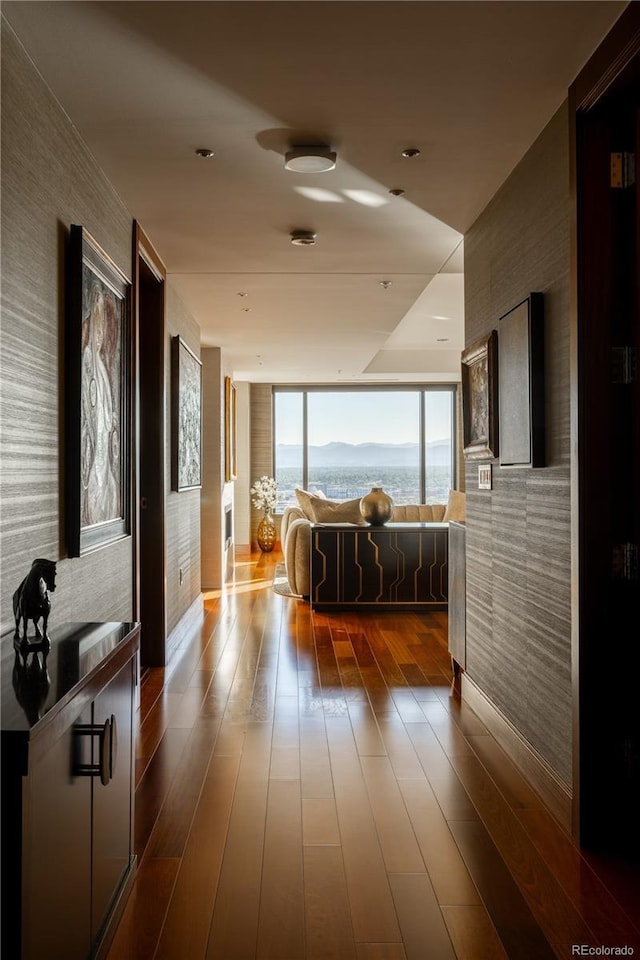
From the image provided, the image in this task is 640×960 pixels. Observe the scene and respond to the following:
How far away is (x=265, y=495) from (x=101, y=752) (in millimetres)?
9617

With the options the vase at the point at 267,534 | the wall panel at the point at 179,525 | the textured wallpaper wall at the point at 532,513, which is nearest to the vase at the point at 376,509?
the wall panel at the point at 179,525

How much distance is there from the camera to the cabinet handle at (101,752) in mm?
1674

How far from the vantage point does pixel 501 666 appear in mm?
3438

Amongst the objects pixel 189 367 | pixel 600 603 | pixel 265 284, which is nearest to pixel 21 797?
pixel 600 603

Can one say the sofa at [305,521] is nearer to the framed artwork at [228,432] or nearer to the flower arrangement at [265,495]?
the framed artwork at [228,432]

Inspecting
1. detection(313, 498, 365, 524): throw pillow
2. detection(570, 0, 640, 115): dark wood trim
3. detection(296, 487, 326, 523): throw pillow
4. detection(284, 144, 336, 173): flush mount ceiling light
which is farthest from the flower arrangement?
detection(570, 0, 640, 115): dark wood trim

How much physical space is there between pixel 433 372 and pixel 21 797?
9.98m

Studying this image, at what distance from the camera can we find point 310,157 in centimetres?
298

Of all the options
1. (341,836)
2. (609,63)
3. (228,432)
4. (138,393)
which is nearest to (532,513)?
(341,836)

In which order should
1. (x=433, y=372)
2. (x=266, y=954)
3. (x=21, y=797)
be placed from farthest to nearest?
(x=433, y=372)
(x=266, y=954)
(x=21, y=797)

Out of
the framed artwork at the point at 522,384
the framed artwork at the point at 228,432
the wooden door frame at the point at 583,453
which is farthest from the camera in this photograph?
the framed artwork at the point at 228,432

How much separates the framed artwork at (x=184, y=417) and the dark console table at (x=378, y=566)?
4.28 ft

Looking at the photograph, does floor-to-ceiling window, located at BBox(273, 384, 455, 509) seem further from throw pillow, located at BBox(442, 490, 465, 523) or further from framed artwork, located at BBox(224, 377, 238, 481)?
throw pillow, located at BBox(442, 490, 465, 523)

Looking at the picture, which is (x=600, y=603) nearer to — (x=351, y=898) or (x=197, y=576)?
(x=351, y=898)
